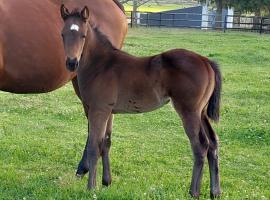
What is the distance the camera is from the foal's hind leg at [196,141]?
15.6 feet

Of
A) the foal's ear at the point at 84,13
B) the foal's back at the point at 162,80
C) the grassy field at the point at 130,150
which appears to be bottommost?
the grassy field at the point at 130,150

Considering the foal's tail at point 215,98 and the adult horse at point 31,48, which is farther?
the adult horse at point 31,48

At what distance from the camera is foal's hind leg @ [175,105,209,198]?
4746 mm

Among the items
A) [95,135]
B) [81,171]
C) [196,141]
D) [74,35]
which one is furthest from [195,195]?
[74,35]

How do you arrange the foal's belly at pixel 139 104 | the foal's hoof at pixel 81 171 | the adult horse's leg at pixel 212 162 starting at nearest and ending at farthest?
the foal's belly at pixel 139 104
the adult horse's leg at pixel 212 162
the foal's hoof at pixel 81 171

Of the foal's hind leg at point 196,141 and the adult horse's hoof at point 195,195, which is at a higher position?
the foal's hind leg at point 196,141

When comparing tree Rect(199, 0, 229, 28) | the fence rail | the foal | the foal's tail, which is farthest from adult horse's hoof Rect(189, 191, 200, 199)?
tree Rect(199, 0, 229, 28)

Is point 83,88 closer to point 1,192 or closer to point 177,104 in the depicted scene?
point 177,104

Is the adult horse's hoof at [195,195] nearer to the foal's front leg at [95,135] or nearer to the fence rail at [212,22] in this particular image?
the foal's front leg at [95,135]

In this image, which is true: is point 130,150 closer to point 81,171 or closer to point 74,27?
point 81,171

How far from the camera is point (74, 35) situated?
4.51 m

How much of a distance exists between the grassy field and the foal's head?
1.15 m

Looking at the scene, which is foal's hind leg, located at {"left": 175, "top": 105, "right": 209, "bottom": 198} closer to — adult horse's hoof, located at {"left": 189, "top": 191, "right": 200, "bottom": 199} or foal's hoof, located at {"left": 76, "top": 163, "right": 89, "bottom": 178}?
adult horse's hoof, located at {"left": 189, "top": 191, "right": 200, "bottom": 199}

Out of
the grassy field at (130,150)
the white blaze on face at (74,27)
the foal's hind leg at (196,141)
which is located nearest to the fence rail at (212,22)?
the grassy field at (130,150)
